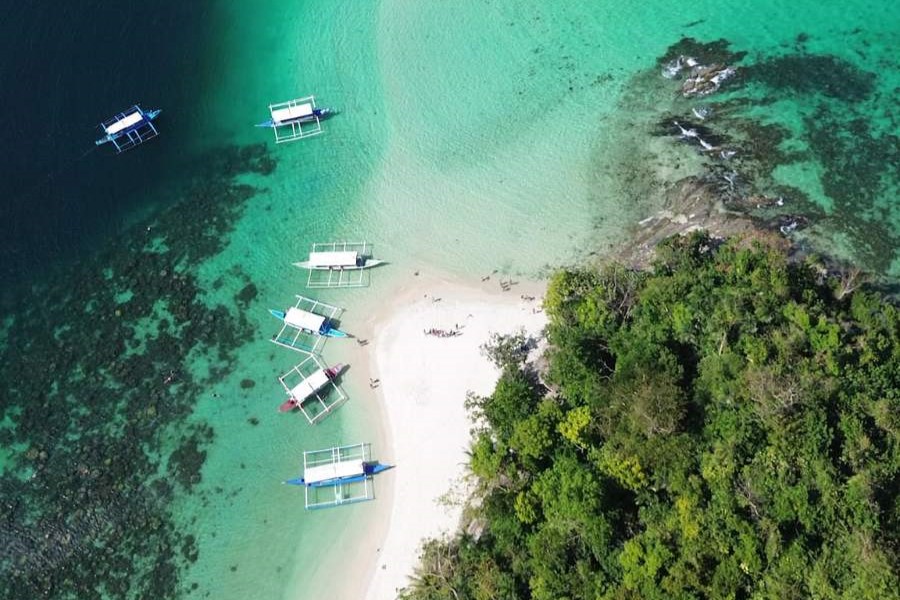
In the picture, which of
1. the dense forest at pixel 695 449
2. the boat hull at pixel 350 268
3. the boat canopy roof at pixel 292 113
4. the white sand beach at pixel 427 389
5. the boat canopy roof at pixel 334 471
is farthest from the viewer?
the boat canopy roof at pixel 292 113

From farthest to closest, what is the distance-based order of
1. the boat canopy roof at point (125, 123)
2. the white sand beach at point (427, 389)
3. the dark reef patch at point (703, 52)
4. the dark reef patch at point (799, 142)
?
1. the dark reef patch at point (703, 52)
2. the boat canopy roof at point (125, 123)
3. the dark reef patch at point (799, 142)
4. the white sand beach at point (427, 389)

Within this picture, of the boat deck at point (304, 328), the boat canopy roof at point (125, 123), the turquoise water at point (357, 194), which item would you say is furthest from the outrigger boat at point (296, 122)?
the boat deck at point (304, 328)

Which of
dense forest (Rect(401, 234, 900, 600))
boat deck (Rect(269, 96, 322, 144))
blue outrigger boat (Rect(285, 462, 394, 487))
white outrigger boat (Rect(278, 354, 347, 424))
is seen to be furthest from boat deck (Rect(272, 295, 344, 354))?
boat deck (Rect(269, 96, 322, 144))

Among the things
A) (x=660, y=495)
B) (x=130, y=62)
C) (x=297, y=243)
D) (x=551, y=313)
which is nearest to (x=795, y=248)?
(x=551, y=313)

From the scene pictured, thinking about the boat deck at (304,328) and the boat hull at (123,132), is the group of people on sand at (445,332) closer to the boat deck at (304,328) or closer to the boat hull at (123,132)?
the boat deck at (304,328)

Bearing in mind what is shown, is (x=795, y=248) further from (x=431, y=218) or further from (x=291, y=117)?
(x=291, y=117)

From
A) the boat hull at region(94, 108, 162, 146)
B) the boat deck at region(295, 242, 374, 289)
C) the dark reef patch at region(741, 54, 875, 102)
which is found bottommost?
the boat deck at region(295, 242, 374, 289)

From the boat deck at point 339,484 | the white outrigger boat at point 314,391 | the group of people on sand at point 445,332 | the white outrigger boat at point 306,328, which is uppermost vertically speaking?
the white outrigger boat at point 306,328

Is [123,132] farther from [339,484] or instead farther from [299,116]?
[339,484]

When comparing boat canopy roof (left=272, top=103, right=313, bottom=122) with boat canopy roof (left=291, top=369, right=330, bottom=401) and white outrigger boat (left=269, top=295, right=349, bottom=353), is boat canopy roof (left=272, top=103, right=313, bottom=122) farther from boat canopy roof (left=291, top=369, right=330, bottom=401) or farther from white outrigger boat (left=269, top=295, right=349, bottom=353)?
boat canopy roof (left=291, top=369, right=330, bottom=401)
